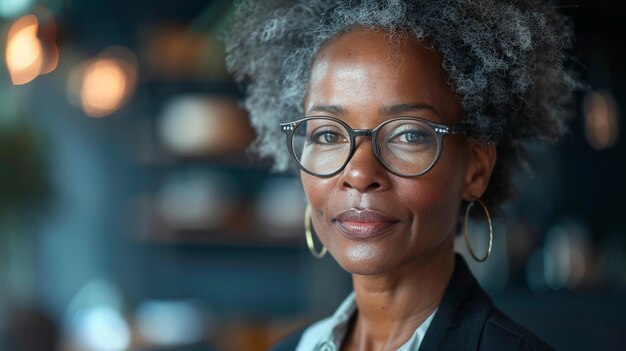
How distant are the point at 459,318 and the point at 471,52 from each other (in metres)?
0.45

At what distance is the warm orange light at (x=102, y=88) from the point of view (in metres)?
3.54

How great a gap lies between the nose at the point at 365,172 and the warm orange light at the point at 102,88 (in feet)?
7.78

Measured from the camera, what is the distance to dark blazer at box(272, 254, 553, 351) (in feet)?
4.32

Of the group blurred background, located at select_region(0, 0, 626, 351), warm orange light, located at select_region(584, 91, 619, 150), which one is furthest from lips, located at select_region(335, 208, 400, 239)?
warm orange light, located at select_region(584, 91, 619, 150)

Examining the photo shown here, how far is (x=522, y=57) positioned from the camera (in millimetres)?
1430

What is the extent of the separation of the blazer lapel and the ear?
6.2 inches

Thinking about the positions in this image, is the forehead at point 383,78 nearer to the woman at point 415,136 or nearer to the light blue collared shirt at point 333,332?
the woman at point 415,136

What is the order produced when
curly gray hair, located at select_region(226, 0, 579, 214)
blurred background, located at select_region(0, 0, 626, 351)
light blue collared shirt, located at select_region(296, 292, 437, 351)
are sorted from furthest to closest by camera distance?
blurred background, located at select_region(0, 0, 626, 351) < light blue collared shirt, located at select_region(296, 292, 437, 351) < curly gray hair, located at select_region(226, 0, 579, 214)

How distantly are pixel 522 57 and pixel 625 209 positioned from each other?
10.6 feet

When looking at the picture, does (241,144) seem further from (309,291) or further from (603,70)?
(603,70)

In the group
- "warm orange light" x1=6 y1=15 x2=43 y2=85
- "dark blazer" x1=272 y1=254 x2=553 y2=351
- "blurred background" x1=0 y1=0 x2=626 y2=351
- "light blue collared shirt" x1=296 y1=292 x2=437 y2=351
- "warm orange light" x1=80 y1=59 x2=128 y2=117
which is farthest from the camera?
"blurred background" x1=0 y1=0 x2=626 y2=351

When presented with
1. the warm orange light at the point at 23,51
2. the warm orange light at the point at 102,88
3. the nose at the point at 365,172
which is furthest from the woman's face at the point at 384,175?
the warm orange light at the point at 102,88

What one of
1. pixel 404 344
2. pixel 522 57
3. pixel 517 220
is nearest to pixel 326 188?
pixel 404 344

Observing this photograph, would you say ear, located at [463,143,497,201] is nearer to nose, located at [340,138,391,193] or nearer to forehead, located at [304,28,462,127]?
forehead, located at [304,28,462,127]
